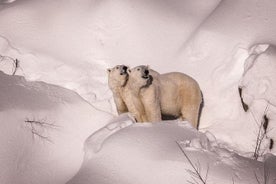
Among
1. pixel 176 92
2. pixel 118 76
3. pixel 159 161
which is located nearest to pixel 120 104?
pixel 118 76

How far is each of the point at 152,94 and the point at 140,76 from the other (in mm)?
407

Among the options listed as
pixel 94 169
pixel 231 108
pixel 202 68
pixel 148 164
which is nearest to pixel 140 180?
pixel 148 164

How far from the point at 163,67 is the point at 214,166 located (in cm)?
348

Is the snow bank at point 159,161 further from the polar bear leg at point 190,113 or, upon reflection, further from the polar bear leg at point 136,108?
the polar bear leg at point 190,113

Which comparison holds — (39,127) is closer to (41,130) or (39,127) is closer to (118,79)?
(41,130)

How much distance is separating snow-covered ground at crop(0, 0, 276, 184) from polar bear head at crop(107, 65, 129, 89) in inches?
22.0

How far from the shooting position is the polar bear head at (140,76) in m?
6.05

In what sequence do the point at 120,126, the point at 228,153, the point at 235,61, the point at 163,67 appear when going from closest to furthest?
the point at 228,153
the point at 120,126
the point at 235,61
the point at 163,67

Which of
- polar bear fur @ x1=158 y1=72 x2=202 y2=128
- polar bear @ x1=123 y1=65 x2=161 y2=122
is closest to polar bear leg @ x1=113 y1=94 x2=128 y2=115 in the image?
polar bear @ x1=123 y1=65 x2=161 y2=122

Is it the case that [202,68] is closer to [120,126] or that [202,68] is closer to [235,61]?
[235,61]

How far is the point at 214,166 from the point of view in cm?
495

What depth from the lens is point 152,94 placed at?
20.7ft

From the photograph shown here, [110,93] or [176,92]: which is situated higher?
[176,92]

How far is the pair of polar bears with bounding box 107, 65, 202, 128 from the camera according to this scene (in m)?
6.22
